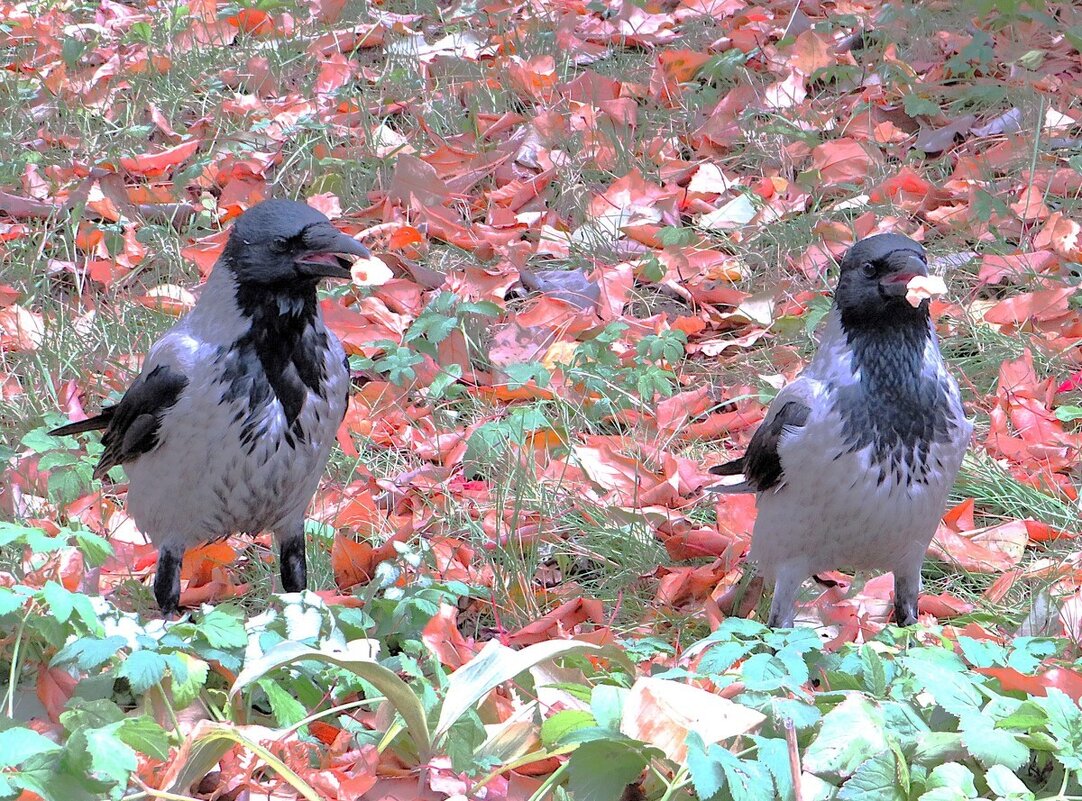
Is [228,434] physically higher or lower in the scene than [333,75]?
lower

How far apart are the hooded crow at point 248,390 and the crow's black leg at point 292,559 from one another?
0.42 feet

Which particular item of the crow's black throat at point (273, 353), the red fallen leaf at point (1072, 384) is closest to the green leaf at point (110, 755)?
the crow's black throat at point (273, 353)

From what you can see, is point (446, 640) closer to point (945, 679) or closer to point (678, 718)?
point (678, 718)

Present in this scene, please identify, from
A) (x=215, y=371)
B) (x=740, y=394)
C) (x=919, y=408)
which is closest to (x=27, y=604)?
(x=215, y=371)

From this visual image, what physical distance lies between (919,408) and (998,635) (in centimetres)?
60

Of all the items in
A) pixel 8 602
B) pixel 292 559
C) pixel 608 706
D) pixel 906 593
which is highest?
pixel 8 602

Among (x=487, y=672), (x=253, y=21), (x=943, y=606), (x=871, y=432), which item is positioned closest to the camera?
(x=487, y=672)

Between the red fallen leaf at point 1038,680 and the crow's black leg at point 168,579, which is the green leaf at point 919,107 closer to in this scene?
the crow's black leg at point 168,579

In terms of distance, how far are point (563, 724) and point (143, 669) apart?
0.77 metres

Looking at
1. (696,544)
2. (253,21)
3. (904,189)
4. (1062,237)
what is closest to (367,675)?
(696,544)

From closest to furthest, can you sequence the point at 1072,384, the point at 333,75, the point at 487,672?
the point at 487,672
the point at 1072,384
the point at 333,75

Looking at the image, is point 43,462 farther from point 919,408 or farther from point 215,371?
point 919,408

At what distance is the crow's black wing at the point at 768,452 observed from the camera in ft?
12.0

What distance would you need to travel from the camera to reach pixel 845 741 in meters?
2.43
